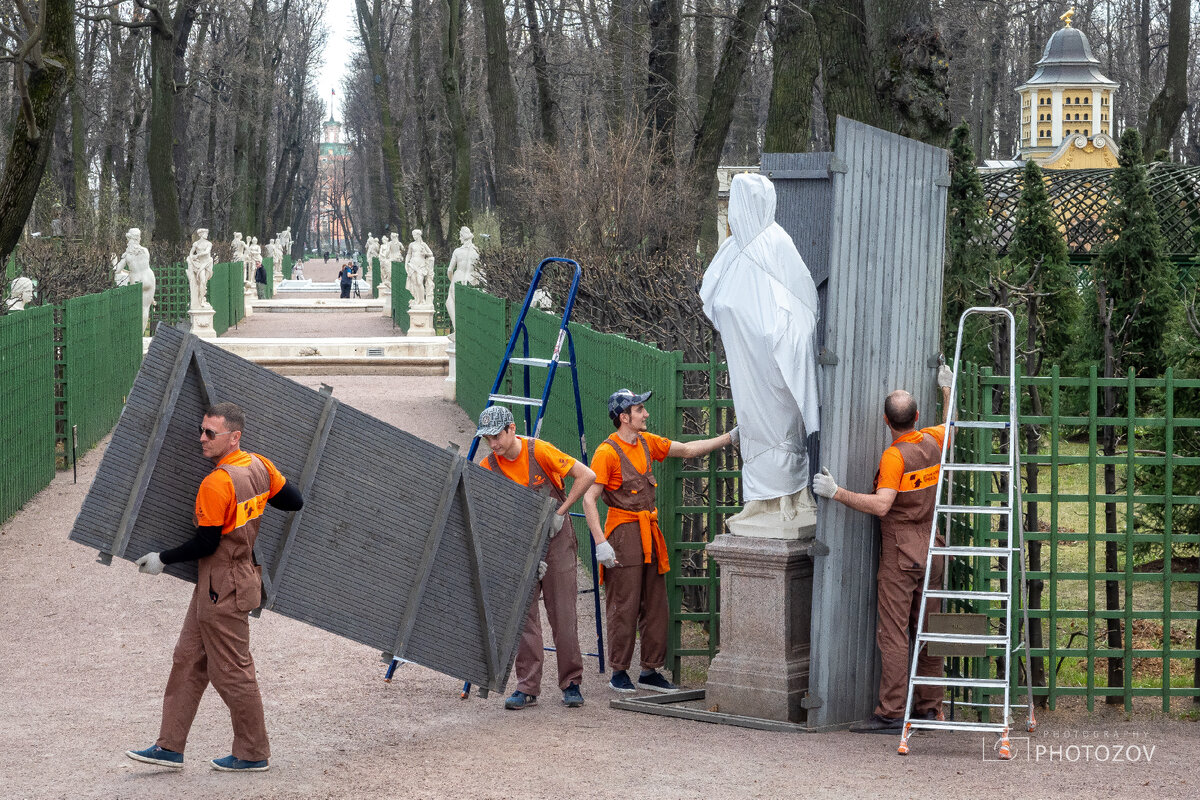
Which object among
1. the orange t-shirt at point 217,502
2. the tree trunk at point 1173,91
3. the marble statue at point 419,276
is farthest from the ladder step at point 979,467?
the marble statue at point 419,276

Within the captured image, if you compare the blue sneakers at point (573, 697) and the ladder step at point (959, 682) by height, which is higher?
the ladder step at point (959, 682)

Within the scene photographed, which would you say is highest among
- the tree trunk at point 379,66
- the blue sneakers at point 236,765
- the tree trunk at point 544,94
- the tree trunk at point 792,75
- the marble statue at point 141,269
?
the tree trunk at point 379,66

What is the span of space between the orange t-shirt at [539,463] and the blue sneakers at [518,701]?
1.04m

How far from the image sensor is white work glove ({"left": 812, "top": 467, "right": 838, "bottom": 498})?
6609 mm

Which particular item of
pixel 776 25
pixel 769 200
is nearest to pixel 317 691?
pixel 769 200

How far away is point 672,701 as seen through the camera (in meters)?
7.26

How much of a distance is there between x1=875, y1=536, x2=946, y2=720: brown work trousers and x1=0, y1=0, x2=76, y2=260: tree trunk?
30.8 feet

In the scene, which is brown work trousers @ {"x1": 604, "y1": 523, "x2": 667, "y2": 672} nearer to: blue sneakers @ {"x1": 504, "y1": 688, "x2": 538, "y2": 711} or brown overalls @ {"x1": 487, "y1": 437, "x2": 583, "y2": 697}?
brown overalls @ {"x1": 487, "y1": 437, "x2": 583, "y2": 697}

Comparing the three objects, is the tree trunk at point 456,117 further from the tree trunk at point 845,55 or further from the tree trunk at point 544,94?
the tree trunk at point 845,55

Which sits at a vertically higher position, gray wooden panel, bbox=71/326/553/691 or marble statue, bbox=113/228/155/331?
marble statue, bbox=113/228/155/331

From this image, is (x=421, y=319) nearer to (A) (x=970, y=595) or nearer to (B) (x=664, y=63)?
(B) (x=664, y=63)

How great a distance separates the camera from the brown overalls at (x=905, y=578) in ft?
21.8

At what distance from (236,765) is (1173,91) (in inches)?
857

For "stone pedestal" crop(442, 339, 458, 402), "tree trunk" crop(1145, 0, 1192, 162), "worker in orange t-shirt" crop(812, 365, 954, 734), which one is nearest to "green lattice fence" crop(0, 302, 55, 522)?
"worker in orange t-shirt" crop(812, 365, 954, 734)
